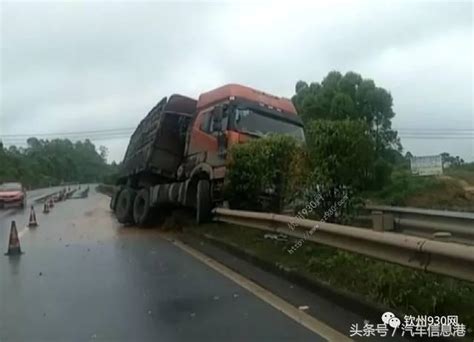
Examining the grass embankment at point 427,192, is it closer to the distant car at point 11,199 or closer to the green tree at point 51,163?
the distant car at point 11,199

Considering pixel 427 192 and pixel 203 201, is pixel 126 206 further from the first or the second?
pixel 427 192

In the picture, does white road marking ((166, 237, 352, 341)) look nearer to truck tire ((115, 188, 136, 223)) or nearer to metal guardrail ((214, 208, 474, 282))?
metal guardrail ((214, 208, 474, 282))

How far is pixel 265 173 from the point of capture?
1341 centimetres

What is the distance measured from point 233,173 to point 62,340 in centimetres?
900

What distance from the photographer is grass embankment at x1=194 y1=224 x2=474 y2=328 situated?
17.6 ft

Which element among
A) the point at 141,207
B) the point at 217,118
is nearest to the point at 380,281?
the point at 217,118

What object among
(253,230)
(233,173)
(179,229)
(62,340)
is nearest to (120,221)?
(179,229)

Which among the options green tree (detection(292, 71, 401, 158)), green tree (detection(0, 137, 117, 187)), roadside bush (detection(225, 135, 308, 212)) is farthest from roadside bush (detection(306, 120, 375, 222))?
green tree (detection(0, 137, 117, 187))

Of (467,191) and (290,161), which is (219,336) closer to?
(290,161)

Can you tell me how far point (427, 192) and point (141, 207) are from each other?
40.3 ft

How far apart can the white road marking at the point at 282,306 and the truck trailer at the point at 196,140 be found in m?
5.32

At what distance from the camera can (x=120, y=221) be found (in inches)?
851

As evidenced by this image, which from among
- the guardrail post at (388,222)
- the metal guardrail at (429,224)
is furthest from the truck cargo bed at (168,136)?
the guardrail post at (388,222)

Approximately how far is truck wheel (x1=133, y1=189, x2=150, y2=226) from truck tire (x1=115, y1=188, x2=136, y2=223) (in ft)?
1.38
